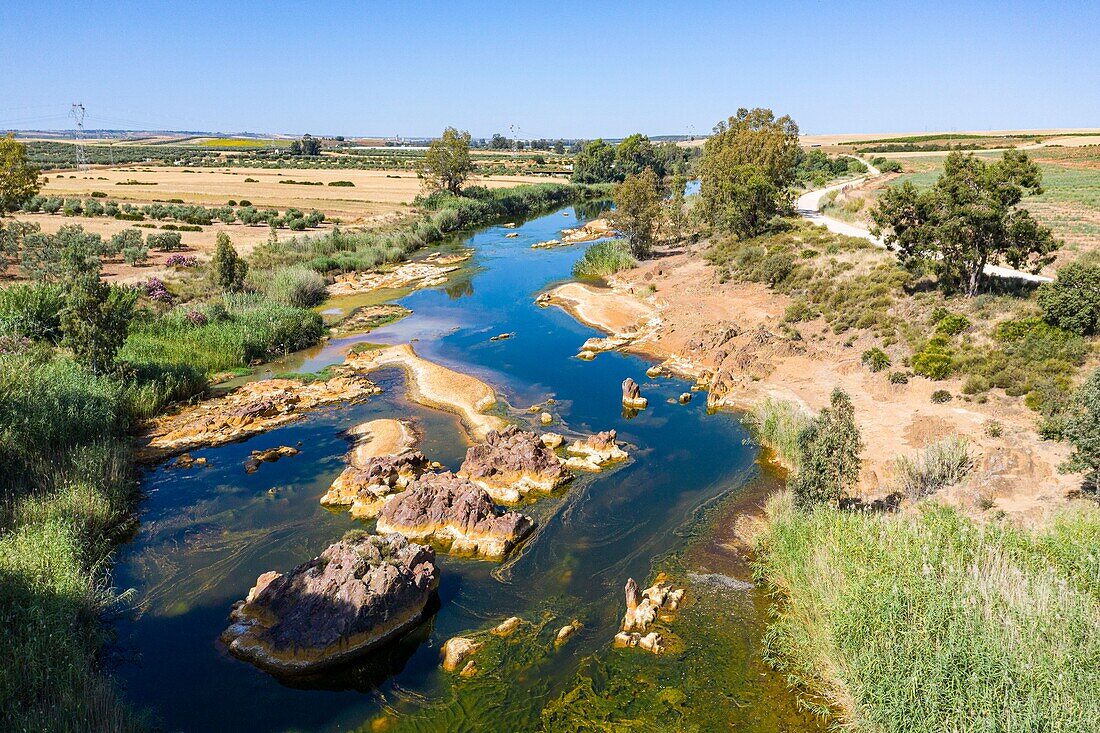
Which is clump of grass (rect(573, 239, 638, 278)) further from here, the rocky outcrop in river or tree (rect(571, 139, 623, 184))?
tree (rect(571, 139, 623, 184))

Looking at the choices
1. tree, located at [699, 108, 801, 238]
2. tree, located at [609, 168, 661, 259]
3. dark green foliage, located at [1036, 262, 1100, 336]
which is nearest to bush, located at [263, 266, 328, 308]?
tree, located at [609, 168, 661, 259]

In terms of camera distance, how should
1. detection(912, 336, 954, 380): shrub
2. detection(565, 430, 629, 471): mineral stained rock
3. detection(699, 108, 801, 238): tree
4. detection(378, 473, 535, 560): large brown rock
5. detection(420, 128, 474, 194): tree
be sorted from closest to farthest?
detection(378, 473, 535, 560): large brown rock < detection(565, 430, 629, 471): mineral stained rock < detection(912, 336, 954, 380): shrub < detection(699, 108, 801, 238): tree < detection(420, 128, 474, 194): tree

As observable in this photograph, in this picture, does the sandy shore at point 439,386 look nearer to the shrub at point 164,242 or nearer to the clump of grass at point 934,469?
the clump of grass at point 934,469

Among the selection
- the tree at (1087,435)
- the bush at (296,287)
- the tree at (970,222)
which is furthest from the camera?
the bush at (296,287)

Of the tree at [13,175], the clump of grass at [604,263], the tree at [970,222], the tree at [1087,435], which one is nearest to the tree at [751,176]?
the clump of grass at [604,263]

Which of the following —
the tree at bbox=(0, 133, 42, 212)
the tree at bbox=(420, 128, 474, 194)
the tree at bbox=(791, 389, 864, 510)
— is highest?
the tree at bbox=(420, 128, 474, 194)
